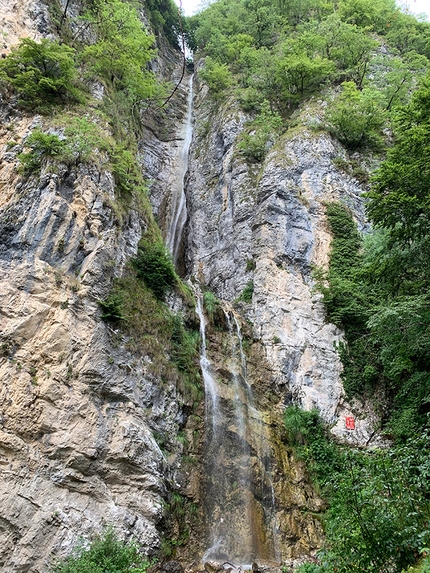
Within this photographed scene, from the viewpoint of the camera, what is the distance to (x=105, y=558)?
6242 mm

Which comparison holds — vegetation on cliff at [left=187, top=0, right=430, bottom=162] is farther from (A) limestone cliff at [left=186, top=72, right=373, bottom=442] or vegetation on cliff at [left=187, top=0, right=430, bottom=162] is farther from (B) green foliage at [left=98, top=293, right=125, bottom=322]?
(B) green foliage at [left=98, top=293, right=125, bottom=322]

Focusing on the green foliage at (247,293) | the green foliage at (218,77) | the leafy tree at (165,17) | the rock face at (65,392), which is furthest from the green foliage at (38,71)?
the leafy tree at (165,17)

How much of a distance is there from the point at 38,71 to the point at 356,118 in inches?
503

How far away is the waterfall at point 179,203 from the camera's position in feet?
61.5

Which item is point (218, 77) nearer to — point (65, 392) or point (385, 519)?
point (65, 392)

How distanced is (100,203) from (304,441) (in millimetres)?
8462

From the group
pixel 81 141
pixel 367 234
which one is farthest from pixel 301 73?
pixel 81 141

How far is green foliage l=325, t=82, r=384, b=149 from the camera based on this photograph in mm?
17094

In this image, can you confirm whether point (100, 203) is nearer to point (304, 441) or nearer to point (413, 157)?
point (413, 157)

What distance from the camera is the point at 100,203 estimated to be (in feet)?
33.7

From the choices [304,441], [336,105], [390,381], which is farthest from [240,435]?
[336,105]

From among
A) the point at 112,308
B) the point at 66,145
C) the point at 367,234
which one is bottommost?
the point at 112,308

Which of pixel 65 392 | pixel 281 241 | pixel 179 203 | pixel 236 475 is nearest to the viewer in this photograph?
pixel 65 392

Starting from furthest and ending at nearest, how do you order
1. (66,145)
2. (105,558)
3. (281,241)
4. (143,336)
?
(281,241), (66,145), (143,336), (105,558)
